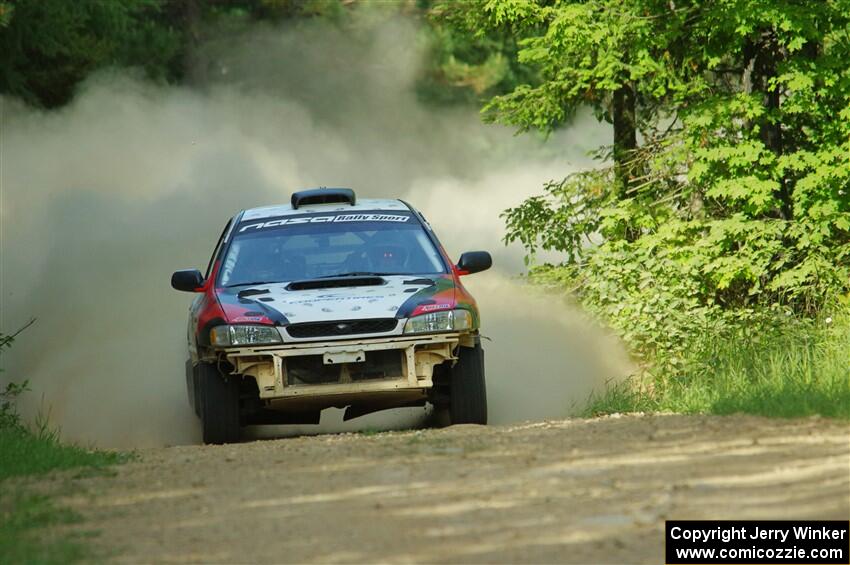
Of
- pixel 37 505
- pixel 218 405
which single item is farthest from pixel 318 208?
pixel 37 505

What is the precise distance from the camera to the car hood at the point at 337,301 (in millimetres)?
10578

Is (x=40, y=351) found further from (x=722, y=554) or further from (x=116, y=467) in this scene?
(x=722, y=554)

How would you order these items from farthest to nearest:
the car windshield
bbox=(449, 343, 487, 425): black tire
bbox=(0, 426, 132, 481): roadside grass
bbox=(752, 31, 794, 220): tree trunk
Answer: bbox=(752, 31, 794, 220): tree trunk
the car windshield
bbox=(449, 343, 487, 425): black tire
bbox=(0, 426, 132, 481): roadside grass

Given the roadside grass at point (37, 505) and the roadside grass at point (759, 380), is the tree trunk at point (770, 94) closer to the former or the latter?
the roadside grass at point (759, 380)

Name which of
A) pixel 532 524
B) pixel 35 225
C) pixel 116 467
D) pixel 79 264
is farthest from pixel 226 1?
pixel 532 524

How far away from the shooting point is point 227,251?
38.8 feet

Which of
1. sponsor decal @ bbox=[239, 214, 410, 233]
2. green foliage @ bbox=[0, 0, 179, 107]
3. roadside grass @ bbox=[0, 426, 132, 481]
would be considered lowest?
roadside grass @ bbox=[0, 426, 132, 481]

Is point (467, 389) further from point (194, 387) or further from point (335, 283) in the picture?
point (194, 387)

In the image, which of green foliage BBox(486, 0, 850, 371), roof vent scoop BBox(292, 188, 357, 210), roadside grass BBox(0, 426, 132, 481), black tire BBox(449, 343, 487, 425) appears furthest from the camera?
green foliage BBox(486, 0, 850, 371)

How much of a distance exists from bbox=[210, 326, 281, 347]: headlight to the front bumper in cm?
4

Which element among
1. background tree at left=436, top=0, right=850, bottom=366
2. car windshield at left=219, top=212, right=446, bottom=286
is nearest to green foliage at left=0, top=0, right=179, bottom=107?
background tree at left=436, top=0, right=850, bottom=366

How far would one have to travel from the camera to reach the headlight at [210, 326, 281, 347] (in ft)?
34.5

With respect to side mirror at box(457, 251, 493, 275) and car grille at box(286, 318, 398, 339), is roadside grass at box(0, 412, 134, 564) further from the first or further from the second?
side mirror at box(457, 251, 493, 275)

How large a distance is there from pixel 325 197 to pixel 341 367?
2.48 m
